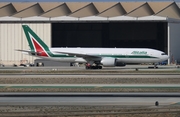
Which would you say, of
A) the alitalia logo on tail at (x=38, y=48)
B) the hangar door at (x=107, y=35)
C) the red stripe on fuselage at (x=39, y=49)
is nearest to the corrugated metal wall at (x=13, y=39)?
the hangar door at (x=107, y=35)

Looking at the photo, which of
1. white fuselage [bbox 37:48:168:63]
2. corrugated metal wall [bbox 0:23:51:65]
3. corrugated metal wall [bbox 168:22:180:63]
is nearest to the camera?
white fuselage [bbox 37:48:168:63]

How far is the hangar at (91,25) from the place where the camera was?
287 feet

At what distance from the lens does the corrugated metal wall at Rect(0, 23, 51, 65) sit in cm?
8744

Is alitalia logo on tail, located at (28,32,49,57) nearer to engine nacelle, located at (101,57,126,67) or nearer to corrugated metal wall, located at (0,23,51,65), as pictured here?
engine nacelle, located at (101,57,126,67)

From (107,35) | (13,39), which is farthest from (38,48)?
(107,35)

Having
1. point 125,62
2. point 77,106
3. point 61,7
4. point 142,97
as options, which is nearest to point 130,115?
point 77,106

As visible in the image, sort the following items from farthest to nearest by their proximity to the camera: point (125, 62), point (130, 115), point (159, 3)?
point (159, 3) → point (125, 62) → point (130, 115)

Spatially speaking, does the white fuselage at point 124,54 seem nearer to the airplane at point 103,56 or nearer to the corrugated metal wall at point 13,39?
the airplane at point 103,56

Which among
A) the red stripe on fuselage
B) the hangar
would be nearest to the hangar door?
the hangar

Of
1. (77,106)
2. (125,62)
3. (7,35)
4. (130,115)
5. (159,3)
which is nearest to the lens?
(130,115)

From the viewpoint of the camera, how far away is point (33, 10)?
97.2 meters

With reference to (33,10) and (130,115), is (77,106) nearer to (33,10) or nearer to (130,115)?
(130,115)

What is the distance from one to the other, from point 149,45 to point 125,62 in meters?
36.9

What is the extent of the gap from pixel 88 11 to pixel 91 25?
5.96 metres
